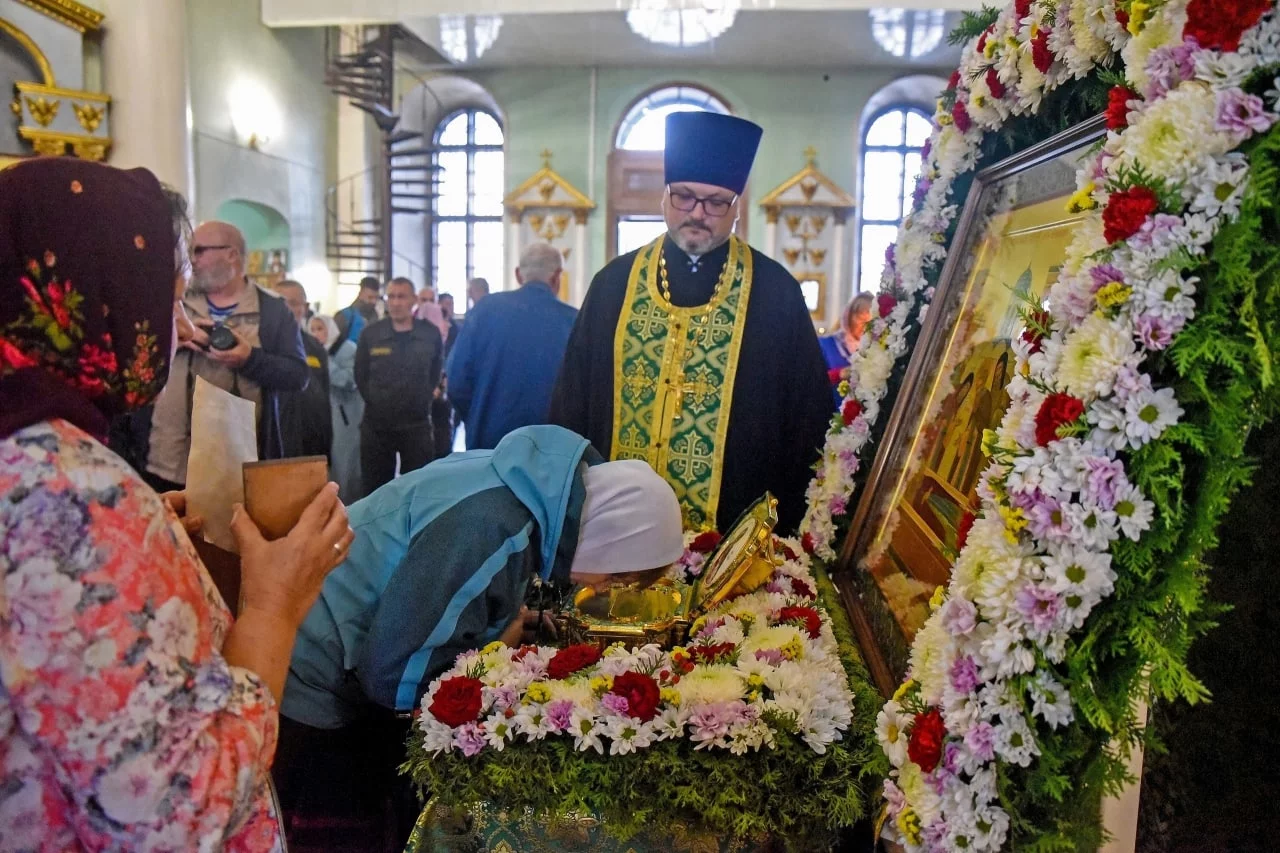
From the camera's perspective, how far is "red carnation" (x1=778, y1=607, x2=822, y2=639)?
1831 mm

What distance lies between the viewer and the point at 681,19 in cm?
1084

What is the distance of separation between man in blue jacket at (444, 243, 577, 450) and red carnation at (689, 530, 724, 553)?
225 cm

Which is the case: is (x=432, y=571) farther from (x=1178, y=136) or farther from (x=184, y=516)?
(x=1178, y=136)

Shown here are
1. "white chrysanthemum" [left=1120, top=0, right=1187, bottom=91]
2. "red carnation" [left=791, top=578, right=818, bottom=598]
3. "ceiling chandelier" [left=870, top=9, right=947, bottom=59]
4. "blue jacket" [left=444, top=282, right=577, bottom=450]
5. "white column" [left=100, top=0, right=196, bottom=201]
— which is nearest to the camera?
"white chrysanthemum" [left=1120, top=0, right=1187, bottom=91]

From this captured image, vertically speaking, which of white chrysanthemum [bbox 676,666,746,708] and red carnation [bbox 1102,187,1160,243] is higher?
red carnation [bbox 1102,187,1160,243]

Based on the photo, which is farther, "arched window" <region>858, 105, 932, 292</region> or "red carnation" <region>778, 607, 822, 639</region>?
"arched window" <region>858, 105, 932, 292</region>

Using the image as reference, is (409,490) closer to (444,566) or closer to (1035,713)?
(444,566)

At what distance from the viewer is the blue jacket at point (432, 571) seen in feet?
5.60

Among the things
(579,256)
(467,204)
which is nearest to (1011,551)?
(579,256)

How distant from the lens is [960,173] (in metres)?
2.11

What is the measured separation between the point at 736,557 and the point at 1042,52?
110 centimetres

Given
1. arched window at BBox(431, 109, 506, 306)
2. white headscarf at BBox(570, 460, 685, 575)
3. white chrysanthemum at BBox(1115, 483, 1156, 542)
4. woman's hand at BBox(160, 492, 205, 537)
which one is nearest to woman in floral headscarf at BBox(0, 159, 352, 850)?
woman's hand at BBox(160, 492, 205, 537)

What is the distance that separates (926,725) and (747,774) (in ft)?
1.10

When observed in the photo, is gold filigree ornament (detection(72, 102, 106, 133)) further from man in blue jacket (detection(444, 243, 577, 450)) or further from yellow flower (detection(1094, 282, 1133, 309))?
yellow flower (detection(1094, 282, 1133, 309))
